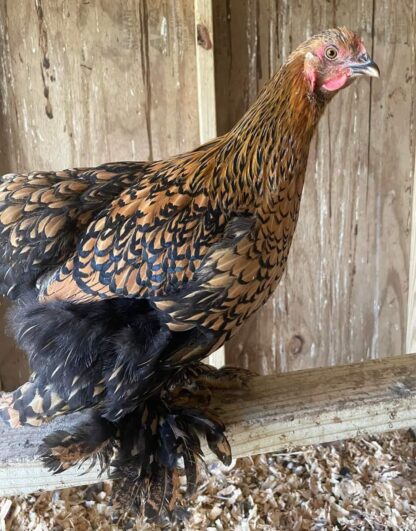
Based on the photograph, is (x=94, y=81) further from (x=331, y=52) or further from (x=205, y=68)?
(x=331, y=52)

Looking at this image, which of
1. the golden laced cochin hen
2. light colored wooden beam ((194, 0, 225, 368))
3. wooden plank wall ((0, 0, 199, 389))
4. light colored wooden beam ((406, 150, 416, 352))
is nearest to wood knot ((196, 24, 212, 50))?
light colored wooden beam ((194, 0, 225, 368))

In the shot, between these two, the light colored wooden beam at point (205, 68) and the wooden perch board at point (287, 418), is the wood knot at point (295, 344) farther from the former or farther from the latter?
the light colored wooden beam at point (205, 68)

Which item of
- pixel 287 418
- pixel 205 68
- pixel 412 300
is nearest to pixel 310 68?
pixel 205 68

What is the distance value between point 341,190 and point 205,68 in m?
0.64

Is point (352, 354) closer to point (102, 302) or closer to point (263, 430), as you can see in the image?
point (263, 430)

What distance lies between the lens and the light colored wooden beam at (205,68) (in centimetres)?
133

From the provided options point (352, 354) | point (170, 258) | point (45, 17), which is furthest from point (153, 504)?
point (45, 17)

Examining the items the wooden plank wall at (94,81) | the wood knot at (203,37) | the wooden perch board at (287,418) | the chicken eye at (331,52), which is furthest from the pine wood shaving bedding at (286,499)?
the wood knot at (203,37)

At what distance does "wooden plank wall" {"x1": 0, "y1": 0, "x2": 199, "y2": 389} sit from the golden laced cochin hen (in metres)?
0.48

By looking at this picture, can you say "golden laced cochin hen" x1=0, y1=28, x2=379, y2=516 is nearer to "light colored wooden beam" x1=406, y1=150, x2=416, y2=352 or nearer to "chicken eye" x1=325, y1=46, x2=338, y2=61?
"chicken eye" x1=325, y1=46, x2=338, y2=61

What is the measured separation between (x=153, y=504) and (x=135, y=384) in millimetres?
322

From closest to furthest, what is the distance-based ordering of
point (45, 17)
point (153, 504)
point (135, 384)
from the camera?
point (135, 384)
point (153, 504)
point (45, 17)

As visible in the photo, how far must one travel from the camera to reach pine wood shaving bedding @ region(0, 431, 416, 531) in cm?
128

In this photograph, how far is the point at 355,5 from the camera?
150 centimetres
